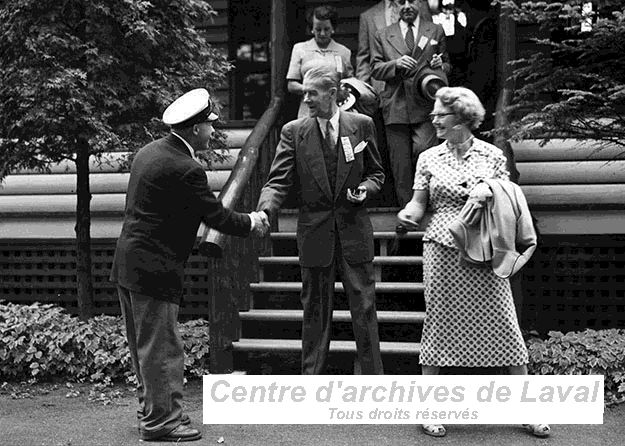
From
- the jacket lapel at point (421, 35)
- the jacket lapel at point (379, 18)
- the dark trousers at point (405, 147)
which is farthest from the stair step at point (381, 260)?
the jacket lapel at point (379, 18)

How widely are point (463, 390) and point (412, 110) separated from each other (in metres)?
3.41

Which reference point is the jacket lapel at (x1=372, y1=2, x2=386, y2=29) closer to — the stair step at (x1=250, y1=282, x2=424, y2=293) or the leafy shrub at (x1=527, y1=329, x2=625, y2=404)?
the stair step at (x1=250, y1=282, x2=424, y2=293)

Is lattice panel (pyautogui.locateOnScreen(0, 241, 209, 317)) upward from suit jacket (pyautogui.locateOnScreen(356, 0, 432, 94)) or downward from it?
downward

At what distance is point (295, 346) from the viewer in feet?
20.4

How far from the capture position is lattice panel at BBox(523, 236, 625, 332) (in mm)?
7969

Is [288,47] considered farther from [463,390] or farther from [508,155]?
[463,390]

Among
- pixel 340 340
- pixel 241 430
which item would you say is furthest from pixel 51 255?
pixel 241 430

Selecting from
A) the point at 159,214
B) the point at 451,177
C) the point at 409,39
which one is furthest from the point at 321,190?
the point at 409,39

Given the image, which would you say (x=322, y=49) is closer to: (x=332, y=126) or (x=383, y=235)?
(x=383, y=235)

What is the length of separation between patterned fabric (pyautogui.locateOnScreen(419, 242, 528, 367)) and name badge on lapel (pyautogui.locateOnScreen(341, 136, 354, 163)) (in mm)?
800

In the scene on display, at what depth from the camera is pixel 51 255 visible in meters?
9.29

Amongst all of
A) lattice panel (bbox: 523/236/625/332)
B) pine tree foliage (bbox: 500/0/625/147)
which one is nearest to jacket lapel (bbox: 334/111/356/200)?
pine tree foliage (bbox: 500/0/625/147)

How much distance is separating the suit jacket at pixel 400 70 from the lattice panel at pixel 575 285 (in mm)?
2070

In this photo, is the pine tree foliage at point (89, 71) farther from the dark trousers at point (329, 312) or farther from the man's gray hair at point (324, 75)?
the dark trousers at point (329, 312)
